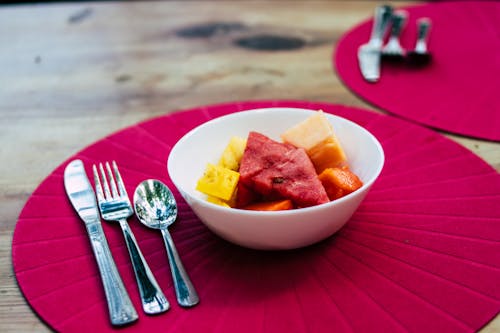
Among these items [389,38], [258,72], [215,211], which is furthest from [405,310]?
[389,38]

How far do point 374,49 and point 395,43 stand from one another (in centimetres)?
7

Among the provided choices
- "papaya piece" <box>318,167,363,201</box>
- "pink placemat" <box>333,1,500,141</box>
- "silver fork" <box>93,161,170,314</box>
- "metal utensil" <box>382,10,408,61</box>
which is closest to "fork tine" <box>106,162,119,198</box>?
"silver fork" <box>93,161,170,314</box>

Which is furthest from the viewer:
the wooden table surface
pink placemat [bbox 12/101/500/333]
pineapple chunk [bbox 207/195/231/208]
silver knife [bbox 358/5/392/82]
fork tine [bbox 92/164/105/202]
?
silver knife [bbox 358/5/392/82]

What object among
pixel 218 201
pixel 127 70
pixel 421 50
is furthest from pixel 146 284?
pixel 421 50

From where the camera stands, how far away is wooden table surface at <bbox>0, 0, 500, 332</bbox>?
3.17 feet

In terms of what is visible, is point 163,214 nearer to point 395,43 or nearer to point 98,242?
point 98,242

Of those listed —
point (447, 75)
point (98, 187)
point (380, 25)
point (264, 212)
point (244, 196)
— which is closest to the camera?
point (264, 212)

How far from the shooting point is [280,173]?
2.30ft

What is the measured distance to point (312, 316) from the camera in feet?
1.93

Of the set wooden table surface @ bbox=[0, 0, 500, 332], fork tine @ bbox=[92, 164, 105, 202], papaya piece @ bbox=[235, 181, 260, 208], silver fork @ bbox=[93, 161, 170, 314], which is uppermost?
papaya piece @ bbox=[235, 181, 260, 208]

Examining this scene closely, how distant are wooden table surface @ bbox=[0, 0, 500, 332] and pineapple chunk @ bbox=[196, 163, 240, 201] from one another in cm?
26

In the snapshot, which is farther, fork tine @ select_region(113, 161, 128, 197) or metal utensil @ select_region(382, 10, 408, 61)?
metal utensil @ select_region(382, 10, 408, 61)

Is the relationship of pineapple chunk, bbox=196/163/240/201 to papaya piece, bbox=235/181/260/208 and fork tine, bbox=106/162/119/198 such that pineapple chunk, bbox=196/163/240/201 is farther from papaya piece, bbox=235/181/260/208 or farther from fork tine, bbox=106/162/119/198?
fork tine, bbox=106/162/119/198

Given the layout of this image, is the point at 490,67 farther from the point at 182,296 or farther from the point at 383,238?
the point at 182,296
